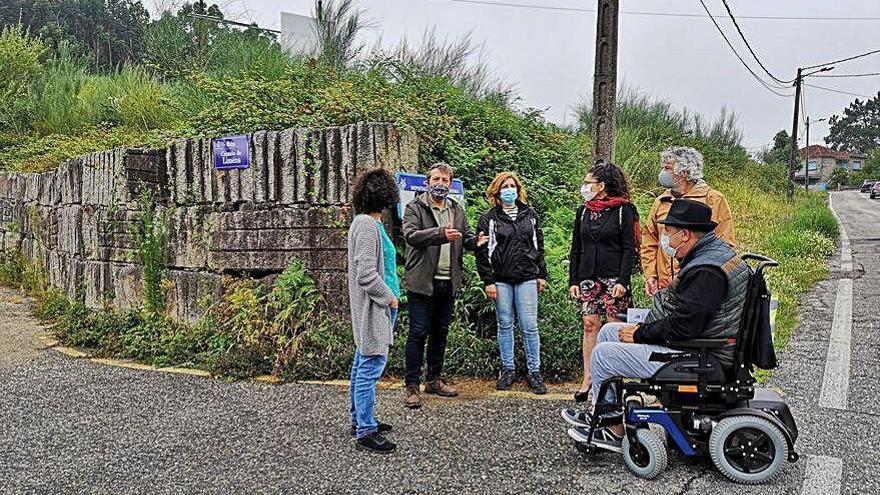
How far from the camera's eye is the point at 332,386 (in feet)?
19.2

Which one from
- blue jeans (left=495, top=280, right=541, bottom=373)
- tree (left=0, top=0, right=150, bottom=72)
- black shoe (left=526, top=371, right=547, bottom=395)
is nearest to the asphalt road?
black shoe (left=526, top=371, right=547, bottom=395)

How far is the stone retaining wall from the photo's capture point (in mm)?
6520

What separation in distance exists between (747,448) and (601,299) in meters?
1.66

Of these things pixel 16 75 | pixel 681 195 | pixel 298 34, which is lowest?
pixel 681 195

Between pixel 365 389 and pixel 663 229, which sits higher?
pixel 663 229

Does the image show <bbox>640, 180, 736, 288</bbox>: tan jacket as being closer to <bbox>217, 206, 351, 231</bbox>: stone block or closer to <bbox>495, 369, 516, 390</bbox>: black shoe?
<bbox>495, 369, 516, 390</bbox>: black shoe

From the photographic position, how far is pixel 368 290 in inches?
176

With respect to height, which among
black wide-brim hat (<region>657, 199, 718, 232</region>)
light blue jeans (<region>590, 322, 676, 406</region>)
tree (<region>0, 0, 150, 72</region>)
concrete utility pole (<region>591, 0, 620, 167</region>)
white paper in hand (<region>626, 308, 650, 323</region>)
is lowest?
light blue jeans (<region>590, 322, 676, 406</region>)

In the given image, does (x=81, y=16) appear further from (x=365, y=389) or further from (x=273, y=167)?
(x=365, y=389)

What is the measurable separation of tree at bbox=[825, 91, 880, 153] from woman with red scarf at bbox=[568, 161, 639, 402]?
121447mm

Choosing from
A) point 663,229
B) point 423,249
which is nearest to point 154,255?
point 423,249

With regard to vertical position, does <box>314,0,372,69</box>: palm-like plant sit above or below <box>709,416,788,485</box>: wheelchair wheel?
above

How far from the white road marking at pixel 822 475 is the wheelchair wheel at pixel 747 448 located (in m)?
0.18

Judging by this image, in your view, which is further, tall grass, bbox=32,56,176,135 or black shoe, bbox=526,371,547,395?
tall grass, bbox=32,56,176,135
